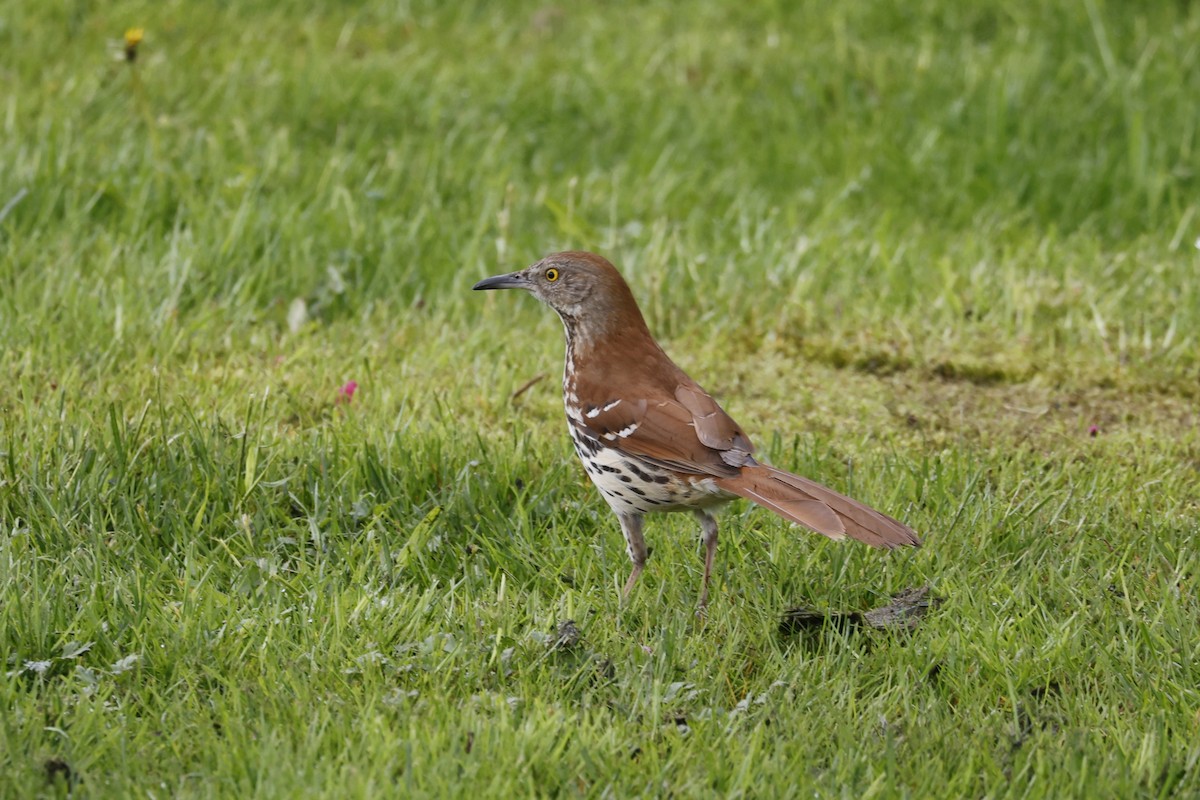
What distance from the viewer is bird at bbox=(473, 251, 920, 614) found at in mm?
3711

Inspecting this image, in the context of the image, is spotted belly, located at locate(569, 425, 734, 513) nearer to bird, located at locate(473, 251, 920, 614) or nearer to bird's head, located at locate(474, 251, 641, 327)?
bird, located at locate(473, 251, 920, 614)

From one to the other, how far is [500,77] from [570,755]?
538 cm

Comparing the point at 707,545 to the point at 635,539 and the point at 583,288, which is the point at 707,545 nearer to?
the point at 635,539

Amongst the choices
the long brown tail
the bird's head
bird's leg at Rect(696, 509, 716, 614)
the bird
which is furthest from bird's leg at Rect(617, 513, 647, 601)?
the bird's head

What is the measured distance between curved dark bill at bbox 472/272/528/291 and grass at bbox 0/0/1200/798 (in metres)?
0.49

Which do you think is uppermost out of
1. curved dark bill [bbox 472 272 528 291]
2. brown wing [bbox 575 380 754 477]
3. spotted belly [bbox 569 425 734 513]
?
curved dark bill [bbox 472 272 528 291]

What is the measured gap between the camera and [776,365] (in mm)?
5754

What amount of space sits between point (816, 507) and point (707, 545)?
0.47 m

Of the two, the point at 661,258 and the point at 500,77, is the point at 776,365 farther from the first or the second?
the point at 500,77

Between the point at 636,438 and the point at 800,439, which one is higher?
the point at 636,438

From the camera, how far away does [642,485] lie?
393cm

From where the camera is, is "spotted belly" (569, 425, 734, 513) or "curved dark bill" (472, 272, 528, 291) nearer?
"spotted belly" (569, 425, 734, 513)

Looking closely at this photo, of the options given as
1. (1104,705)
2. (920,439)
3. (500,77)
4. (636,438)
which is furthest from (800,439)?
(500,77)

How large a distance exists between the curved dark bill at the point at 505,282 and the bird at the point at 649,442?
0.19 m
